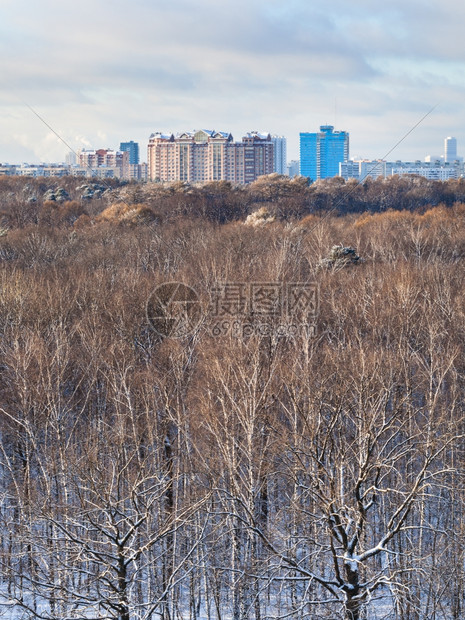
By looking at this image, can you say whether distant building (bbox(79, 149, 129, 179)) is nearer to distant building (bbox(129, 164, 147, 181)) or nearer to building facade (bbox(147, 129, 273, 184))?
distant building (bbox(129, 164, 147, 181))

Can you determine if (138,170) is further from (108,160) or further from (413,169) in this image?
(413,169)

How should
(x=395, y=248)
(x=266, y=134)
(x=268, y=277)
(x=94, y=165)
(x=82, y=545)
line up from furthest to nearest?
1. (x=94, y=165)
2. (x=266, y=134)
3. (x=395, y=248)
4. (x=268, y=277)
5. (x=82, y=545)

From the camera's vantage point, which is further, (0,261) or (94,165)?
(94,165)

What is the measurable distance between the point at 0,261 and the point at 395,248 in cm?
2015

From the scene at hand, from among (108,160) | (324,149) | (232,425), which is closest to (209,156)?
(108,160)

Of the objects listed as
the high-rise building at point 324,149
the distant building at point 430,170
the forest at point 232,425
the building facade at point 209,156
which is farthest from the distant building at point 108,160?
the forest at point 232,425

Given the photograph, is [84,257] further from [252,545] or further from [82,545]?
[82,545]

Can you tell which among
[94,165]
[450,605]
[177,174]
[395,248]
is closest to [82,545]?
[450,605]

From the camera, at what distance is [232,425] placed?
47.0 ft

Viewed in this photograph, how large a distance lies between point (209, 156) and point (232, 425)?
389 feet

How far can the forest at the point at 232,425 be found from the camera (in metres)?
10.9

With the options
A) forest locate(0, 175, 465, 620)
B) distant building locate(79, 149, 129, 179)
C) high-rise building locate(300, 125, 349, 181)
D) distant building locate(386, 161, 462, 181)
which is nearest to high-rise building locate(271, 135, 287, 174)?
high-rise building locate(300, 125, 349, 181)

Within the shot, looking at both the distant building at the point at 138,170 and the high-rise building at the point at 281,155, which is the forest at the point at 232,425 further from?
the high-rise building at the point at 281,155

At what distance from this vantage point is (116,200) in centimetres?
5884
